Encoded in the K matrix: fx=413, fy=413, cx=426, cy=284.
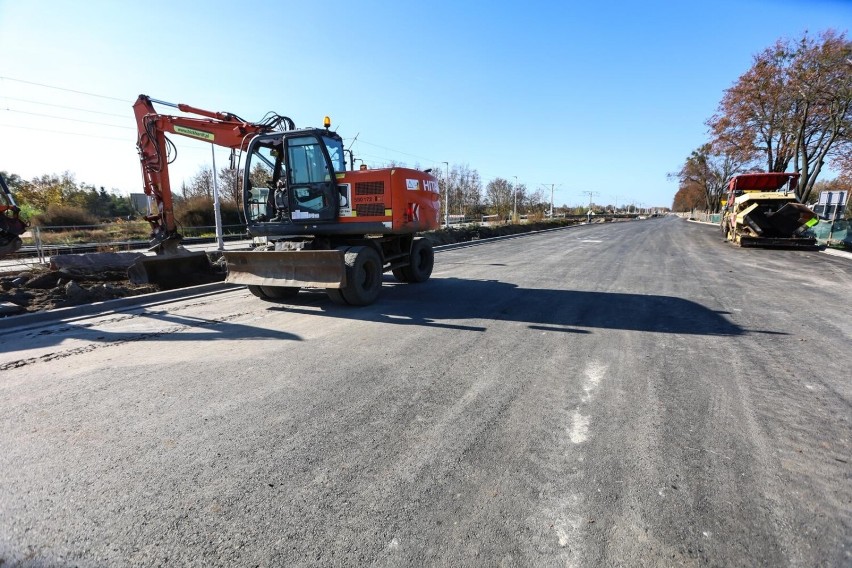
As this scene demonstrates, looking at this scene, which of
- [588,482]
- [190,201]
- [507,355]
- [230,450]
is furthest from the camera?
[190,201]

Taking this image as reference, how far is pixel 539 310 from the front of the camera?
6.71 m

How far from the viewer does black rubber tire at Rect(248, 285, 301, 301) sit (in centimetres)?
769

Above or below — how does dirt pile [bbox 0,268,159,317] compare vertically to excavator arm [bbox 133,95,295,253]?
below

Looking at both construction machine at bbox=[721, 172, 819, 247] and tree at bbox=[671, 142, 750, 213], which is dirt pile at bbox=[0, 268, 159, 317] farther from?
tree at bbox=[671, 142, 750, 213]

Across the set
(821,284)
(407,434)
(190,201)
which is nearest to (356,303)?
(407,434)

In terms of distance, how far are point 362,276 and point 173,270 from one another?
5.01 m

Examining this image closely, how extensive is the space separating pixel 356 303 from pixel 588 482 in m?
5.22

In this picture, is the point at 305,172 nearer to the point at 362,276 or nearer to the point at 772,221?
the point at 362,276

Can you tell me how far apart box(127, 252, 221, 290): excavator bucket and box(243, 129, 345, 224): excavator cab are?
2.99 m

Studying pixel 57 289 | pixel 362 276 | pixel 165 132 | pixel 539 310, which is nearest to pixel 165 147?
pixel 165 132

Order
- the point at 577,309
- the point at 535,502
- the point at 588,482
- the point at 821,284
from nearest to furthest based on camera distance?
1. the point at 535,502
2. the point at 588,482
3. the point at 577,309
4. the point at 821,284

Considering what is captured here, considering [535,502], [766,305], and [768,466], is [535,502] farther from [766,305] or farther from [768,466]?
[766,305]

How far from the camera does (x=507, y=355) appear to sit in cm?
467

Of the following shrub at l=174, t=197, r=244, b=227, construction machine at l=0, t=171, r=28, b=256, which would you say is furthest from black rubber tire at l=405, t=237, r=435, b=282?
shrub at l=174, t=197, r=244, b=227
